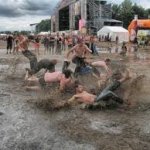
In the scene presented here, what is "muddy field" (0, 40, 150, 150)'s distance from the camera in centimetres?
714

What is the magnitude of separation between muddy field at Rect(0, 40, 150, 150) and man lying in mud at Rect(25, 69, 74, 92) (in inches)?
10.4

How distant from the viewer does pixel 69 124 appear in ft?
28.5

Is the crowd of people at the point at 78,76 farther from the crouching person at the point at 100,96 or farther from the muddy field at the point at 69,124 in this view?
the muddy field at the point at 69,124

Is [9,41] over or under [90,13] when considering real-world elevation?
under

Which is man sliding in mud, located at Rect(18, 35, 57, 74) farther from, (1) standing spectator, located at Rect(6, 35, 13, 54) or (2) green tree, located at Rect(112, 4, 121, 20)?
(2) green tree, located at Rect(112, 4, 121, 20)

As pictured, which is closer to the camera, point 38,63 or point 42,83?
point 42,83

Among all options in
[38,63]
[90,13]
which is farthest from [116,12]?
[38,63]

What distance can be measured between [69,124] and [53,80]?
342cm

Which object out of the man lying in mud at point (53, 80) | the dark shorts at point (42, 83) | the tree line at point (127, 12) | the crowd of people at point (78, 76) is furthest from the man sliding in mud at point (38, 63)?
the tree line at point (127, 12)

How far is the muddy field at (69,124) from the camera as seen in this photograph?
714 centimetres

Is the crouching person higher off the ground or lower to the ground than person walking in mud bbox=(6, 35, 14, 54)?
lower

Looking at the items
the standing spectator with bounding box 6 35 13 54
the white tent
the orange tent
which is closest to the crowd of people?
the standing spectator with bounding box 6 35 13 54

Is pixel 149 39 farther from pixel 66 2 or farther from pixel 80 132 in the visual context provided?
Answer: pixel 66 2

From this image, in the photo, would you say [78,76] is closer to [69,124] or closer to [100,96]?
[100,96]
